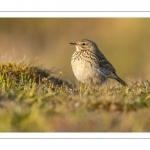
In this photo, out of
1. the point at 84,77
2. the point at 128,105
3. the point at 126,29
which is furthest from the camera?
the point at 126,29

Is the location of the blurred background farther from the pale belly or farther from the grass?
the grass

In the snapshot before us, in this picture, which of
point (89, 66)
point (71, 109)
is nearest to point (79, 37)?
point (89, 66)

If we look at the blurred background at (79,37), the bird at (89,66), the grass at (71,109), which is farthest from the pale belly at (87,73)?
the blurred background at (79,37)

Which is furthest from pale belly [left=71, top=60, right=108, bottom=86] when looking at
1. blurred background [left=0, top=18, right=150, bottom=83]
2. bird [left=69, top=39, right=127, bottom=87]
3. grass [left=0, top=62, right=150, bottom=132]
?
blurred background [left=0, top=18, right=150, bottom=83]

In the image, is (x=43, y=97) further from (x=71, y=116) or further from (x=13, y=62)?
(x=13, y=62)
